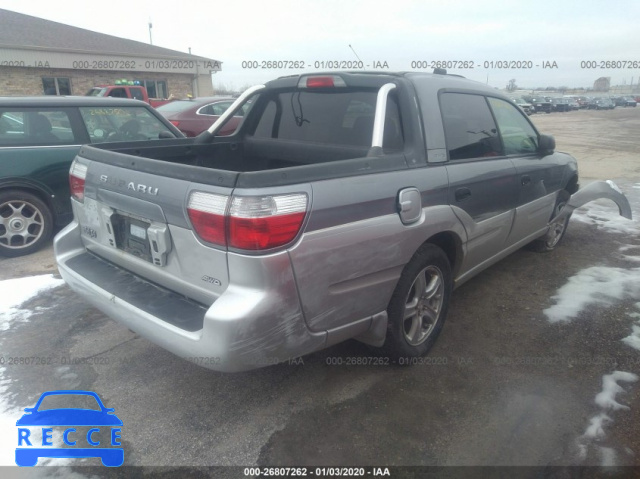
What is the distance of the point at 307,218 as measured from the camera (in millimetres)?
2240

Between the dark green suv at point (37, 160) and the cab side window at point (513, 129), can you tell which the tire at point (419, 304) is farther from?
the dark green suv at point (37, 160)

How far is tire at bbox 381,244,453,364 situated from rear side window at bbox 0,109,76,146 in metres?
4.29

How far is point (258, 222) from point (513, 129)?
2974 millimetres

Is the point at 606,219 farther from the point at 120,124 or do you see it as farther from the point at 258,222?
the point at 120,124

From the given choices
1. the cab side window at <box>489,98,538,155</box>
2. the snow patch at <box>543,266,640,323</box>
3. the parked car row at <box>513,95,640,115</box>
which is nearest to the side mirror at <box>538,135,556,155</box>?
the cab side window at <box>489,98,538,155</box>

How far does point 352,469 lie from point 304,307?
824mm

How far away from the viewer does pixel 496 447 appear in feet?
8.12

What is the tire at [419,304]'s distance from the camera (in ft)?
9.49

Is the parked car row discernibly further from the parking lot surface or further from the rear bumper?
the rear bumper

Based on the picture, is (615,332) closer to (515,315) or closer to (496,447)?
(515,315)

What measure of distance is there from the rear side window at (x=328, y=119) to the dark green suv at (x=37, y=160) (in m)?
1.51

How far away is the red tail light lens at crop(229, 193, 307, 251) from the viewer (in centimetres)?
211

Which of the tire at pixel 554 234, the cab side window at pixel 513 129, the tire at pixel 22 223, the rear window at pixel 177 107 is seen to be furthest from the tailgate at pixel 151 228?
the rear window at pixel 177 107

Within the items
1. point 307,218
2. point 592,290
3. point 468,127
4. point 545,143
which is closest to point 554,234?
point 592,290
